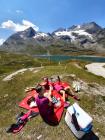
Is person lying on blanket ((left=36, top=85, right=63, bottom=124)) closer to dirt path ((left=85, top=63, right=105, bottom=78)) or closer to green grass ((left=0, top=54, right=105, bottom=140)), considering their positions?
green grass ((left=0, top=54, right=105, bottom=140))

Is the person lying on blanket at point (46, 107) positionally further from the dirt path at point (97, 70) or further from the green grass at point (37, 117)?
the dirt path at point (97, 70)

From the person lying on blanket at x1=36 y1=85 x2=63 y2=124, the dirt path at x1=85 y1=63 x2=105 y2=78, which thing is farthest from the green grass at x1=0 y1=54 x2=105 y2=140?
the dirt path at x1=85 y1=63 x2=105 y2=78

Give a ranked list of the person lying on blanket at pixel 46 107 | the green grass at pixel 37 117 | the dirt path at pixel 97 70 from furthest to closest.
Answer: the dirt path at pixel 97 70, the green grass at pixel 37 117, the person lying on blanket at pixel 46 107

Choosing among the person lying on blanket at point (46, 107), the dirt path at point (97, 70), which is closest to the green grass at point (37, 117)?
the person lying on blanket at point (46, 107)

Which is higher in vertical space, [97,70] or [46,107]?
[46,107]

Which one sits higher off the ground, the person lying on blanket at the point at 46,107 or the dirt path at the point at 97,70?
the person lying on blanket at the point at 46,107

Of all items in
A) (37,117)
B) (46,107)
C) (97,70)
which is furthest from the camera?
(97,70)

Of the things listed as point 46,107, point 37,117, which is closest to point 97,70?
point 37,117

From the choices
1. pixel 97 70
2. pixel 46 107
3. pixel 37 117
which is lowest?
pixel 97 70

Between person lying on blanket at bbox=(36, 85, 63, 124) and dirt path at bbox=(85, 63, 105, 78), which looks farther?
dirt path at bbox=(85, 63, 105, 78)

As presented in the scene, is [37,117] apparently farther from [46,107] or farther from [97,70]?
[97,70]

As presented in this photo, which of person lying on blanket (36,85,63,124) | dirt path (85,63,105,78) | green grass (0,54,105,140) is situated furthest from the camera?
dirt path (85,63,105,78)

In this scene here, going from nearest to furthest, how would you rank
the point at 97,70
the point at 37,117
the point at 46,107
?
the point at 46,107 → the point at 37,117 → the point at 97,70

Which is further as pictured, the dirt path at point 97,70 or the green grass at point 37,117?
the dirt path at point 97,70
